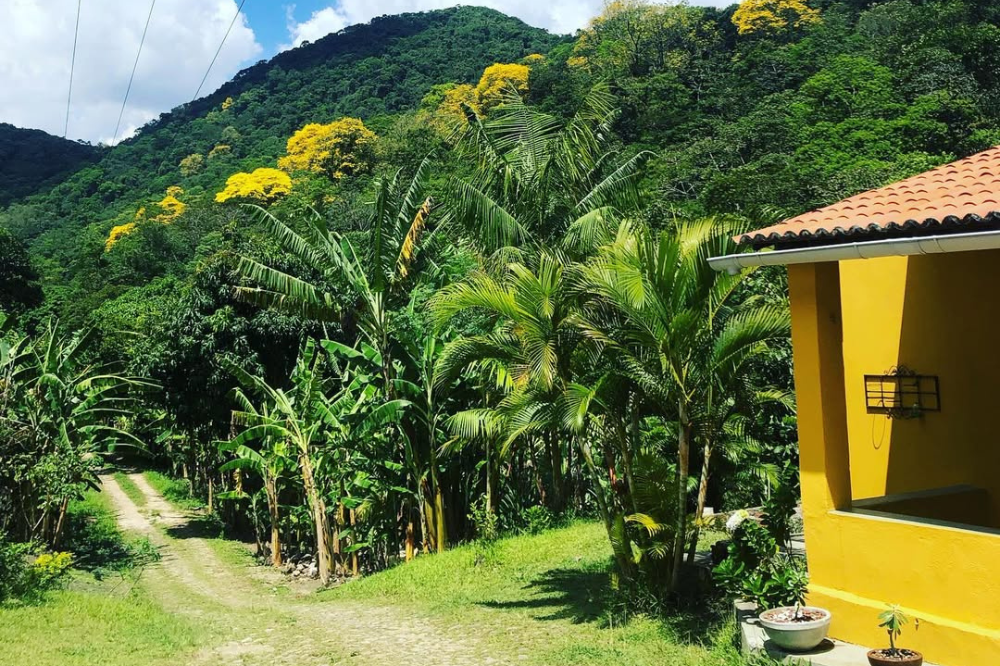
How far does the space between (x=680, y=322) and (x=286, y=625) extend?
6507mm

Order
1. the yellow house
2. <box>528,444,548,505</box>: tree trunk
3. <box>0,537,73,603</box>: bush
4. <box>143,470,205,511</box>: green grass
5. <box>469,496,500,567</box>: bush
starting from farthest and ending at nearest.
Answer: <box>143,470,205,511</box>: green grass < <box>528,444,548,505</box>: tree trunk < <box>469,496,500,567</box>: bush < <box>0,537,73,603</box>: bush < the yellow house

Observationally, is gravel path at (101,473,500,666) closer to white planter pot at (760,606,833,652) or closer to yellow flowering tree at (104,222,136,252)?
white planter pot at (760,606,833,652)

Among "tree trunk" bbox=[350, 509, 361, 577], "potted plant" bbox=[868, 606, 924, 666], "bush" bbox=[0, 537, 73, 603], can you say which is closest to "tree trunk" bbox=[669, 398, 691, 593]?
"potted plant" bbox=[868, 606, 924, 666]

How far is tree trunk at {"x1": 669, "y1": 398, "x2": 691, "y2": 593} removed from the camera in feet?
26.1

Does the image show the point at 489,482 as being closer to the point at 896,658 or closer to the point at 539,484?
the point at 539,484

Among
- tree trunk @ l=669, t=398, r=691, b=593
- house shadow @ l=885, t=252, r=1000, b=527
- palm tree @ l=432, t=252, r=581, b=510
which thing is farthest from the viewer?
palm tree @ l=432, t=252, r=581, b=510

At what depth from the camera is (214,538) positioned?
2231 centimetres

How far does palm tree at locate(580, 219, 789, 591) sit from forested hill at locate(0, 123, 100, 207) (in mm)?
71751

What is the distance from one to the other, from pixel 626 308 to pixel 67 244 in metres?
58.4

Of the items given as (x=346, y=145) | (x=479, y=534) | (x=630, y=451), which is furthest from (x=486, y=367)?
(x=346, y=145)

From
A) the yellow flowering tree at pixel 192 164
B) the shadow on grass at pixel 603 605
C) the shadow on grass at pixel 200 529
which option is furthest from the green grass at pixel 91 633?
the yellow flowering tree at pixel 192 164

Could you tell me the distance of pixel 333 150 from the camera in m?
59.2

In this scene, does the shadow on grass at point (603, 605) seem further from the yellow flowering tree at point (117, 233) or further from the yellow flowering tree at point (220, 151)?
the yellow flowering tree at point (220, 151)

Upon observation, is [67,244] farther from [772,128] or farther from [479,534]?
[479,534]
